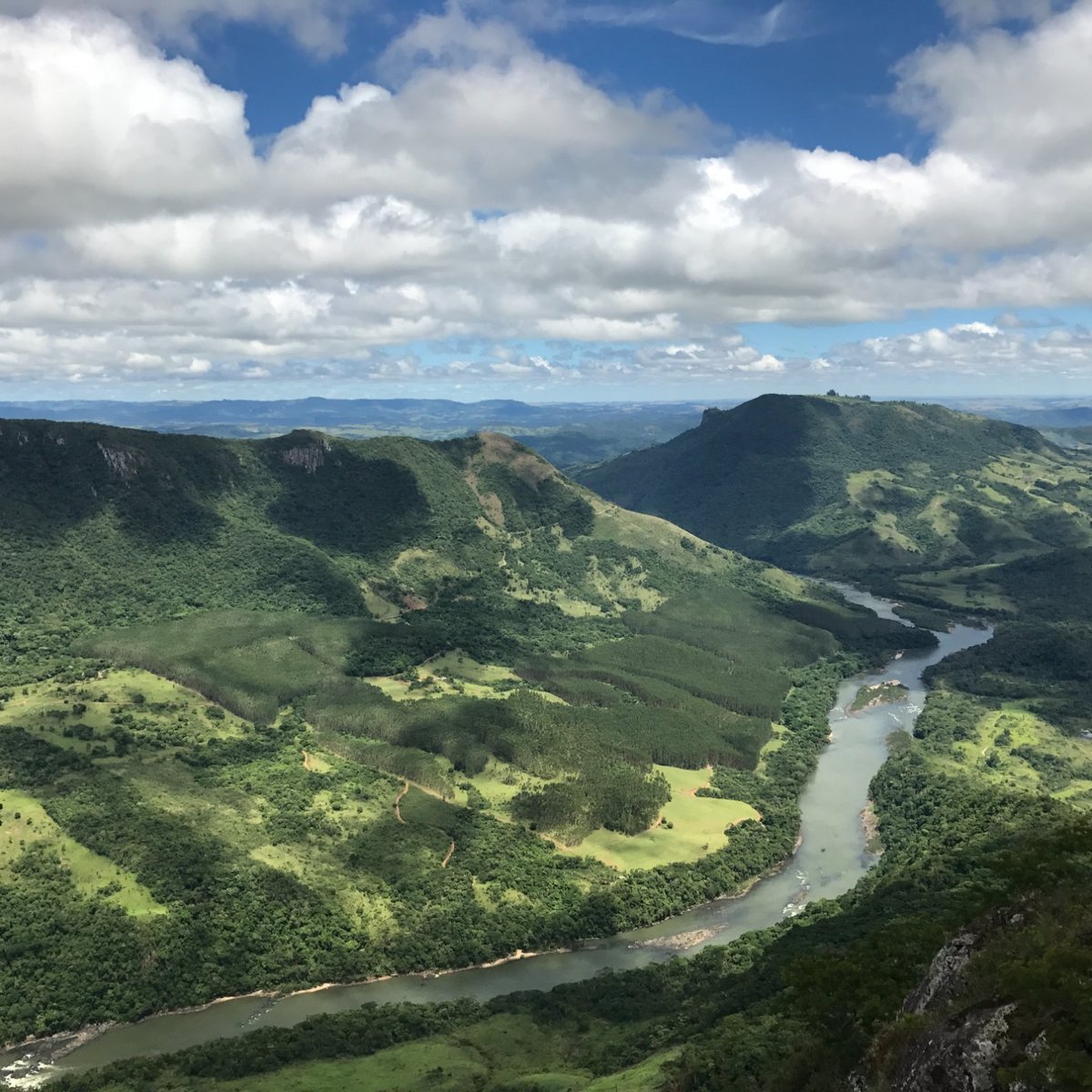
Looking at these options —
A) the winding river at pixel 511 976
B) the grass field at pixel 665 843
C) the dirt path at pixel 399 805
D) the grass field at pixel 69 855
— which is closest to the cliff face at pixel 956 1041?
the winding river at pixel 511 976

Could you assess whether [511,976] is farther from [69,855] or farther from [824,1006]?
[824,1006]

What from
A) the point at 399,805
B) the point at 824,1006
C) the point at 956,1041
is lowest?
the point at 399,805

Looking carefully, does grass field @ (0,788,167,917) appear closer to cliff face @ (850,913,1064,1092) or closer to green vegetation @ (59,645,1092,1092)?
green vegetation @ (59,645,1092,1092)

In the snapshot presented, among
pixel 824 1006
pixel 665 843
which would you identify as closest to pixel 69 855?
pixel 665 843

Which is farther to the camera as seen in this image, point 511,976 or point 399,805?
point 399,805

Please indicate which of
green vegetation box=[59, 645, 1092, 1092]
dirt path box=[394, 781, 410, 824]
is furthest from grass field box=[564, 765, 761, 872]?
dirt path box=[394, 781, 410, 824]

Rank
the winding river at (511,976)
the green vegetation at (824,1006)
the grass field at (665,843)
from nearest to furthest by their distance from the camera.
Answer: the green vegetation at (824,1006) → the winding river at (511,976) → the grass field at (665,843)

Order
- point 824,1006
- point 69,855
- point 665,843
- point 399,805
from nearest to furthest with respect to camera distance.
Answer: point 824,1006 < point 69,855 < point 665,843 < point 399,805

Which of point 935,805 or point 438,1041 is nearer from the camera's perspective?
point 438,1041

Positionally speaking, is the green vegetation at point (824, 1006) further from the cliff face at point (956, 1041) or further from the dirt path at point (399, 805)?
the dirt path at point (399, 805)

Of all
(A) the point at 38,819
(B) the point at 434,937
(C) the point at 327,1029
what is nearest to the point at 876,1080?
(C) the point at 327,1029

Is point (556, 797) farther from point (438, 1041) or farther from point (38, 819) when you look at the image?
point (38, 819)
